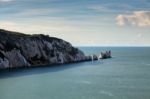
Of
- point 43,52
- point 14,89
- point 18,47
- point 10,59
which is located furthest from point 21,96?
point 43,52

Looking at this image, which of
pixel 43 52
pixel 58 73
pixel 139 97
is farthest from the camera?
pixel 43 52

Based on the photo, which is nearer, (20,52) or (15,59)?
(15,59)

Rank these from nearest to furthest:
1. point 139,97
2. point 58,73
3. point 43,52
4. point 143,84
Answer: point 139,97, point 143,84, point 58,73, point 43,52

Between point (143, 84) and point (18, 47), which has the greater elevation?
point (18, 47)

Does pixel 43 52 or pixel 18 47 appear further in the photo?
pixel 43 52

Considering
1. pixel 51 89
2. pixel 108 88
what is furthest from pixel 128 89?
pixel 51 89

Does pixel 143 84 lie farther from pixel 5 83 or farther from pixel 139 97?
pixel 5 83

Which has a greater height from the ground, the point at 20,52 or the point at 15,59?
the point at 20,52

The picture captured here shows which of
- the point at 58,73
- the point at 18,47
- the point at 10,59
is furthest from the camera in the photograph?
the point at 18,47

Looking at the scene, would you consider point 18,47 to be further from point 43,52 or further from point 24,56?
point 43,52
